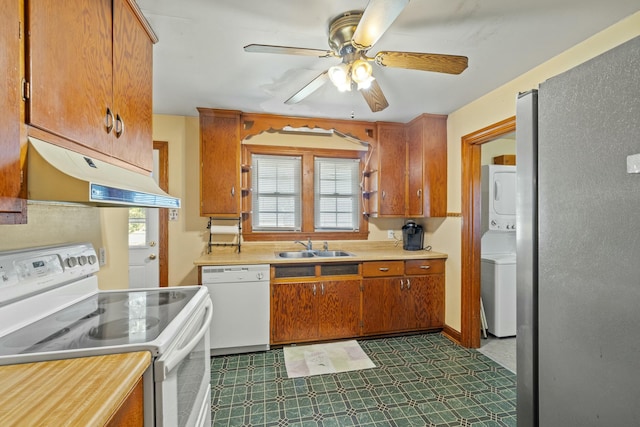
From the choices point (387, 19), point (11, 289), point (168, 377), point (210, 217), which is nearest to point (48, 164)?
point (11, 289)

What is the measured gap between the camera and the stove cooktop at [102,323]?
940 mm

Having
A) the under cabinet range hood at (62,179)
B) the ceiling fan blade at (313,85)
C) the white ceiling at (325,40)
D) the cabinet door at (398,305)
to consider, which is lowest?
the cabinet door at (398,305)

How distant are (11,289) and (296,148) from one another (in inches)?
109

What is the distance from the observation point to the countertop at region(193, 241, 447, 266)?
271cm

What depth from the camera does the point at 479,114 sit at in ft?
8.73

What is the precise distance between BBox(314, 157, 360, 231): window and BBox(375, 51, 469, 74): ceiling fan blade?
6.70 feet

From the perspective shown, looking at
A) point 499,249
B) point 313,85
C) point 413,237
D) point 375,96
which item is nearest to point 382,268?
point 413,237

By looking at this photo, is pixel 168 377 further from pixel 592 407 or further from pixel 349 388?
pixel 349 388

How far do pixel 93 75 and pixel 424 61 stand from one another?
155 centimetres

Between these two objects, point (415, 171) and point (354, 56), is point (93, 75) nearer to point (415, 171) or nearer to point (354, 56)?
point (354, 56)

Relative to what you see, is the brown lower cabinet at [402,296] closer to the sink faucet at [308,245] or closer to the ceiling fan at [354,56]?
the sink faucet at [308,245]

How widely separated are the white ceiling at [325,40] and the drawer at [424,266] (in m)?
1.63

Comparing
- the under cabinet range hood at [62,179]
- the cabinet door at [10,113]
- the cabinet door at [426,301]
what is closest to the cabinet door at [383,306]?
the cabinet door at [426,301]

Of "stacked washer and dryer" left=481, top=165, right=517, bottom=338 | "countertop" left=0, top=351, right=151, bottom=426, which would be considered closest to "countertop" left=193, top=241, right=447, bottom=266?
→ "stacked washer and dryer" left=481, top=165, right=517, bottom=338
